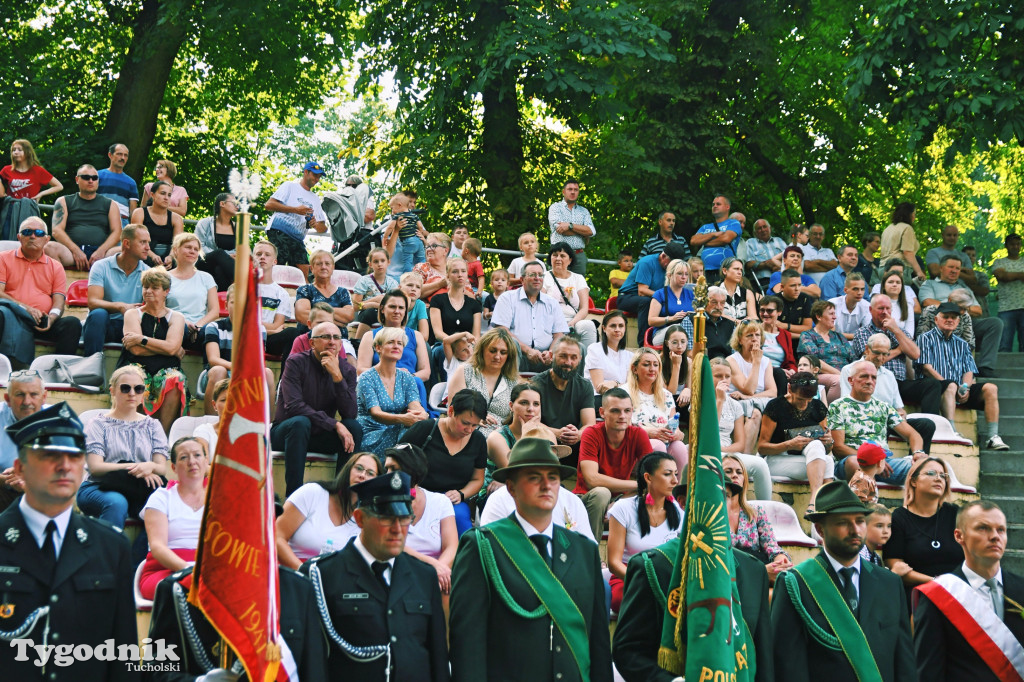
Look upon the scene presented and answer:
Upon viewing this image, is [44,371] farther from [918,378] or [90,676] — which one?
[918,378]

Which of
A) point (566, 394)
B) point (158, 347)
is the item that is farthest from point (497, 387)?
point (158, 347)

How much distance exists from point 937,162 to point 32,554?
20.6 m

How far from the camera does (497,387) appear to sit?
10.1 m

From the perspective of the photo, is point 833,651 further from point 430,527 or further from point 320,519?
point 320,519

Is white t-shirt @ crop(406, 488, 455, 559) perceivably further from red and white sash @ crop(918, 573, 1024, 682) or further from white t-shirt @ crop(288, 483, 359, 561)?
red and white sash @ crop(918, 573, 1024, 682)

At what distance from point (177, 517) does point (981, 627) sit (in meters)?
4.45

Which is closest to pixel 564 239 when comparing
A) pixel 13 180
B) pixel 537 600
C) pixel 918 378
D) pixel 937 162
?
pixel 918 378

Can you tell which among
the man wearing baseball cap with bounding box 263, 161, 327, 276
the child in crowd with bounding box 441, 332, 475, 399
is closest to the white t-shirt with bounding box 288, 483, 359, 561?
the child in crowd with bounding box 441, 332, 475, 399

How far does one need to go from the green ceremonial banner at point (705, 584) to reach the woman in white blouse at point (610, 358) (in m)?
6.01

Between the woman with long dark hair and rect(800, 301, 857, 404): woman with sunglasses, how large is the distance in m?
5.24

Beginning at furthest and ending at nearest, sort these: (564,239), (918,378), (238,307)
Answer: (564,239)
(918,378)
(238,307)

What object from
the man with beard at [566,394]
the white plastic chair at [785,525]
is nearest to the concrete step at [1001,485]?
the white plastic chair at [785,525]

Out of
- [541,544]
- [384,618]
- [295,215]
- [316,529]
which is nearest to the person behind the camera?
[384,618]

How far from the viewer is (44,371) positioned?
408 inches
